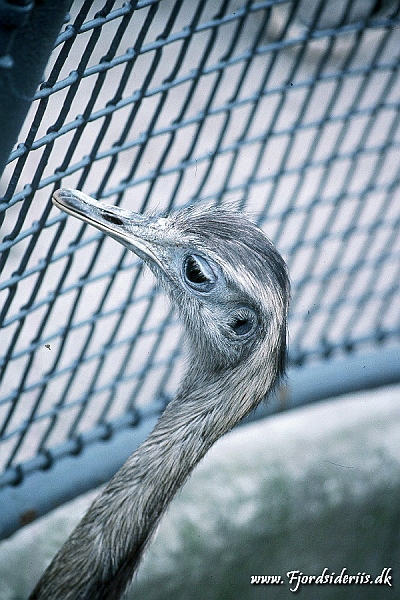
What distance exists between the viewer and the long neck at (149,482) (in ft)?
4.86

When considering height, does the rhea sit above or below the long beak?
below

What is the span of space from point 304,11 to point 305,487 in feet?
8.35

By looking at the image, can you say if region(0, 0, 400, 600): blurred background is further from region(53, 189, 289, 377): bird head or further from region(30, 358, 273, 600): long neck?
region(30, 358, 273, 600): long neck

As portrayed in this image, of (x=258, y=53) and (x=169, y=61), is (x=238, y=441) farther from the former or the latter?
(x=169, y=61)

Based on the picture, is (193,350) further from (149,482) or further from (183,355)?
(183,355)

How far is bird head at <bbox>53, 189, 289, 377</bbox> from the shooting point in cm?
143

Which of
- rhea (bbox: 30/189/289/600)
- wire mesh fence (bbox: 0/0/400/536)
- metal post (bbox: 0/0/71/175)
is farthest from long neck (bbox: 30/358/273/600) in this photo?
metal post (bbox: 0/0/71/175)

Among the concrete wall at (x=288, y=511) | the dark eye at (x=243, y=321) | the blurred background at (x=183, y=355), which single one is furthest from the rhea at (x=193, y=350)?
the concrete wall at (x=288, y=511)

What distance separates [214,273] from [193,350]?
0.55ft

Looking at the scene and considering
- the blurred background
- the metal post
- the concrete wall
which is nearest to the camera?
the metal post

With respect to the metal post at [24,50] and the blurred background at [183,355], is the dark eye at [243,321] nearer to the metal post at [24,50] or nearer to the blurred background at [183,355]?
the blurred background at [183,355]

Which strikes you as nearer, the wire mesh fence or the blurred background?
the wire mesh fence

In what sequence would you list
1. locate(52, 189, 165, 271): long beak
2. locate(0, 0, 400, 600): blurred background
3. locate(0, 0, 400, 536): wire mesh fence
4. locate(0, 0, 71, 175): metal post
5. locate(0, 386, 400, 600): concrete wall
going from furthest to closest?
locate(0, 386, 400, 600): concrete wall, locate(0, 0, 400, 600): blurred background, locate(0, 0, 400, 536): wire mesh fence, locate(52, 189, 165, 271): long beak, locate(0, 0, 71, 175): metal post

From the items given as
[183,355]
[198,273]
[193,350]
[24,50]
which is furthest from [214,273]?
[183,355]
